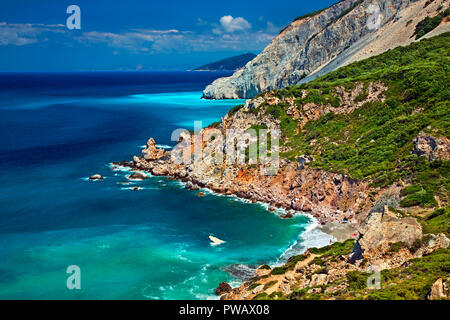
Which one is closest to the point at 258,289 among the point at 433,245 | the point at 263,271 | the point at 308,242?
the point at 263,271

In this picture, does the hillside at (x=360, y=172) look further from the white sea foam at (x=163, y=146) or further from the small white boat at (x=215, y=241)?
the white sea foam at (x=163, y=146)

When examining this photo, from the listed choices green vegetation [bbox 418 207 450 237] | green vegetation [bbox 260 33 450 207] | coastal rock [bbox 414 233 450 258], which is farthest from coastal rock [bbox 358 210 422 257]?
green vegetation [bbox 260 33 450 207]

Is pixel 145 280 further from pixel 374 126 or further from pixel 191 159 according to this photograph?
pixel 374 126

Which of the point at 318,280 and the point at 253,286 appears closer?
the point at 318,280

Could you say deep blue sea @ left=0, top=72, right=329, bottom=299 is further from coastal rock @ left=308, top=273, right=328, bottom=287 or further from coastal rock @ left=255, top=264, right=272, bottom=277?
coastal rock @ left=308, top=273, right=328, bottom=287

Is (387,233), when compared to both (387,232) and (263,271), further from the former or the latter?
(263,271)

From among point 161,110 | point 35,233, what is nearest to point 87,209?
point 35,233

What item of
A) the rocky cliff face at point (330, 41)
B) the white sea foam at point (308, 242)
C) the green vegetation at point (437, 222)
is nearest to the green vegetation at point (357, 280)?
the green vegetation at point (437, 222)
